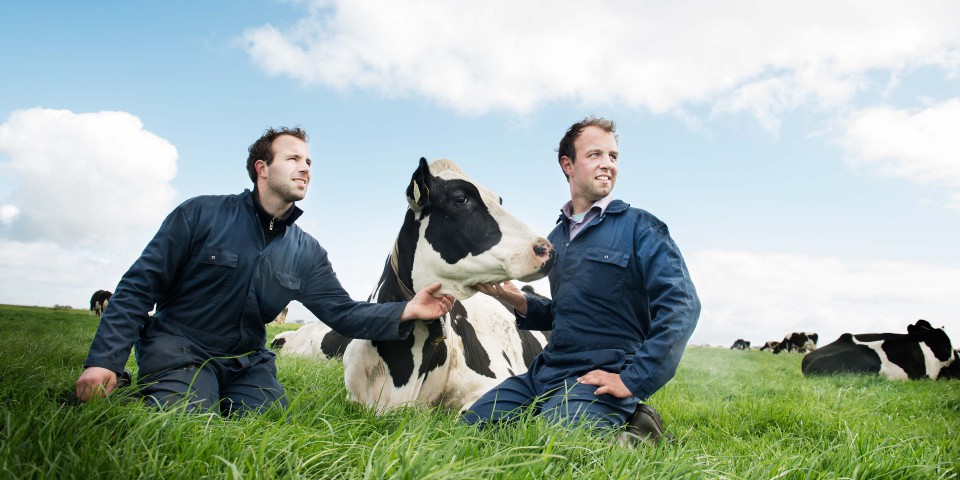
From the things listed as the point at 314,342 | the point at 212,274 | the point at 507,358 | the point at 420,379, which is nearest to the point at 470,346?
the point at 507,358

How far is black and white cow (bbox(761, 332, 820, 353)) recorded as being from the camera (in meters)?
31.8

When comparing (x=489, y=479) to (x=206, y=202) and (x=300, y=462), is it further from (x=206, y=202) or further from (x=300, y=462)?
(x=206, y=202)

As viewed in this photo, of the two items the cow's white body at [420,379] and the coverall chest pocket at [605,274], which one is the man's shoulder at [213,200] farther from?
the coverall chest pocket at [605,274]

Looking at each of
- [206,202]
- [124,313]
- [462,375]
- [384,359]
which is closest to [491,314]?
[462,375]

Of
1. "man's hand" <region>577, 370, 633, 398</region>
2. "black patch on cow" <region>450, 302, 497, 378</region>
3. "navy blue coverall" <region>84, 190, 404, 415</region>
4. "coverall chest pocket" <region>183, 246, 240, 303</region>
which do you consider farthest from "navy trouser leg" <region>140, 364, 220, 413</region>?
"man's hand" <region>577, 370, 633, 398</region>

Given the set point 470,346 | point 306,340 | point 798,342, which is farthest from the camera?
point 798,342

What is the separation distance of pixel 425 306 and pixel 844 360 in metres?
10.7

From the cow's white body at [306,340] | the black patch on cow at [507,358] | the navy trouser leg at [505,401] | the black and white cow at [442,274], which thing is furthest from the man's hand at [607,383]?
the cow's white body at [306,340]

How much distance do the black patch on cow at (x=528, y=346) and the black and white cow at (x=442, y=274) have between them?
115 centimetres

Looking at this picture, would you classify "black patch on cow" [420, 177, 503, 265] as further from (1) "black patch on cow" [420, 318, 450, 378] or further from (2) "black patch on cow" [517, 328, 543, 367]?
(2) "black patch on cow" [517, 328, 543, 367]

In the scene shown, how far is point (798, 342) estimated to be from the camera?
1278 inches

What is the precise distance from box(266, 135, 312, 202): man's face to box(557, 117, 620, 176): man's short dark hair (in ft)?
5.99

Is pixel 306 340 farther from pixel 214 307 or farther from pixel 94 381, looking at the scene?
pixel 94 381

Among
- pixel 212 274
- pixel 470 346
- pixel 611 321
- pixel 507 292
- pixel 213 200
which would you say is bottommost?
pixel 470 346
